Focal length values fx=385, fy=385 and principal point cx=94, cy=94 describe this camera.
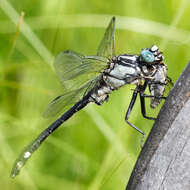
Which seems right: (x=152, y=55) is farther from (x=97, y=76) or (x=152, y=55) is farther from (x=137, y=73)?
(x=97, y=76)

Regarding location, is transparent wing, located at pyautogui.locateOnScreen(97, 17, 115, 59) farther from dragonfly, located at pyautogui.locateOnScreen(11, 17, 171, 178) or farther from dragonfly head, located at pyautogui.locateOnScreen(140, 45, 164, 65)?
dragonfly head, located at pyautogui.locateOnScreen(140, 45, 164, 65)

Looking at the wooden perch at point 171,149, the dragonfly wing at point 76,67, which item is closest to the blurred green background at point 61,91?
the dragonfly wing at point 76,67

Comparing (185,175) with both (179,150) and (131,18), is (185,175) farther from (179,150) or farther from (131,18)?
(131,18)

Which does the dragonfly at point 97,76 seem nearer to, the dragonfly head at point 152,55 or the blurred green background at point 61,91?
the dragonfly head at point 152,55

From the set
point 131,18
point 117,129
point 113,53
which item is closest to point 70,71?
point 113,53

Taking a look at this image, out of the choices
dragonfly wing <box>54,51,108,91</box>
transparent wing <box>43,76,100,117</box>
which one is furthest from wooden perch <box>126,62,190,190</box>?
transparent wing <box>43,76,100,117</box>

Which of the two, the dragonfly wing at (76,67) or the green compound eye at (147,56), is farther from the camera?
the dragonfly wing at (76,67)

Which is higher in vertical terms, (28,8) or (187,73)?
(28,8)
